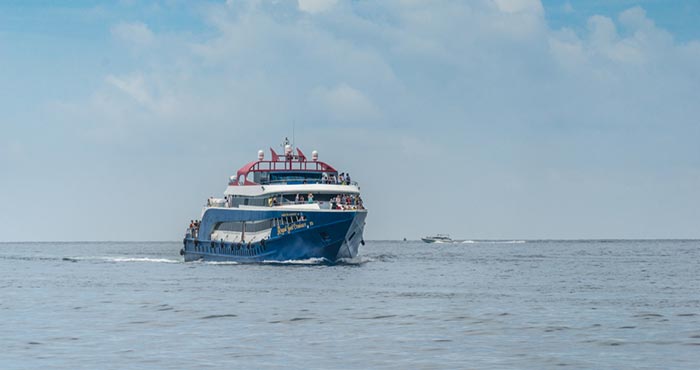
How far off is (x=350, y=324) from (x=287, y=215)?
39106mm

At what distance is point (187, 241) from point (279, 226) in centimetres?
2549

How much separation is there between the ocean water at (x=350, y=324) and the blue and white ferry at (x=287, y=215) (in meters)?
12.2

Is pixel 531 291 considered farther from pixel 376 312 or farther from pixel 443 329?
pixel 443 329

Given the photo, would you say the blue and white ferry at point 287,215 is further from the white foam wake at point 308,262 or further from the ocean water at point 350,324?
the ocean water at point 350,324

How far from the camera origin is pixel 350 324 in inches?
1444

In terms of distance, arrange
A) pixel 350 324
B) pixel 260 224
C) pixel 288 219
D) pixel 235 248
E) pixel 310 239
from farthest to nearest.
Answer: pixel 235 248, pixel 260 224, pixel 288 219, pixel 310 239, pixel 350 324

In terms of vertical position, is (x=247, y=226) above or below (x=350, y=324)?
above

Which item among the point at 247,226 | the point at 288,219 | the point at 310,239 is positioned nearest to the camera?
the point at 310,239

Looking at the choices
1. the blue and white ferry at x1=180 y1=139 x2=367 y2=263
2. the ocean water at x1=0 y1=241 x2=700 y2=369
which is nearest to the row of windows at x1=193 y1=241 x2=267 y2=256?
the blue and white ferry at x1=180 y1=139 x2=367 y2=263

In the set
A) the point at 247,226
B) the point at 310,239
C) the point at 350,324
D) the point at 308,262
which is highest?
the point at 247,226

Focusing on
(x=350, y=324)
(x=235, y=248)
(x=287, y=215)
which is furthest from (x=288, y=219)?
(x=350, y=324)

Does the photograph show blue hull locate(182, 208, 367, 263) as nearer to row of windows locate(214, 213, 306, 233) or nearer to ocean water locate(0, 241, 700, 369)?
row of windows locate(214, 213, 306, 233)

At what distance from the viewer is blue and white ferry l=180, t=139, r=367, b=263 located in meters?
75.1

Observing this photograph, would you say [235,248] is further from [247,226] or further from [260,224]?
[260,224]
